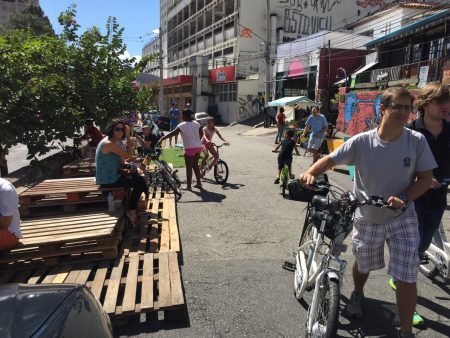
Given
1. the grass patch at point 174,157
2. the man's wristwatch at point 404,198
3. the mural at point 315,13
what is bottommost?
the grass patch at point 174,157

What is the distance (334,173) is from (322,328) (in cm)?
858

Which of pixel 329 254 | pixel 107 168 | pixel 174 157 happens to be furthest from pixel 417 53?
pixel 329 254

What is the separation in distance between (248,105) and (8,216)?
114 ft

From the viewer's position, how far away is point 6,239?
3457 millimetres

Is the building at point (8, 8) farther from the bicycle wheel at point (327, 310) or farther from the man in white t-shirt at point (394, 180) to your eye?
the bicycle wheel at point (327, 310)

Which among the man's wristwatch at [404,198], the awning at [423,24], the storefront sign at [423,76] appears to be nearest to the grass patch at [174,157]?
the man's wristwatch at [404,198]

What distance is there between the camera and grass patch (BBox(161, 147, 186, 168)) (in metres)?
12.2

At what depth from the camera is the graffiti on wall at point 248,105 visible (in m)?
37.2

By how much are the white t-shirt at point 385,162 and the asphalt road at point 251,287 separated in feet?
3.77

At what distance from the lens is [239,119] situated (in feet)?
122

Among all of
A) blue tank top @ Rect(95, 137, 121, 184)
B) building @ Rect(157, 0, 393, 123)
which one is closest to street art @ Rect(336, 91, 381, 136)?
building @ Rect(157, 0, 393, 123)

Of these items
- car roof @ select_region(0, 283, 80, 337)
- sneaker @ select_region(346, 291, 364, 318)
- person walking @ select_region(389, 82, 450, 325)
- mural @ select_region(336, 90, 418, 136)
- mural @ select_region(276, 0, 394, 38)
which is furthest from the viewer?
mural @ select_region(276, 0, 394, 38)

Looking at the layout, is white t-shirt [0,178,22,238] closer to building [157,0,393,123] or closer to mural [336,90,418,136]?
mural [336,90,418,136]

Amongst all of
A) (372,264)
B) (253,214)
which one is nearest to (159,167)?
(253,214)
